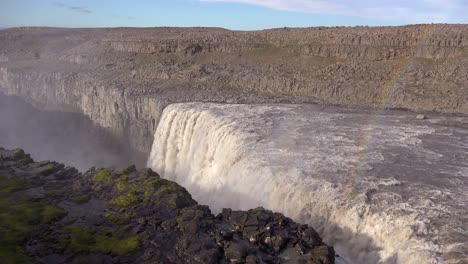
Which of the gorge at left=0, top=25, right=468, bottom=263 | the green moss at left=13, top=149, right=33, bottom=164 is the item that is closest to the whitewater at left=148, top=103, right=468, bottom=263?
the gorge at left=0, top=25, right=468, bottom=263

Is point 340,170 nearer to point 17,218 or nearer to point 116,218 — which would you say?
point 116,218

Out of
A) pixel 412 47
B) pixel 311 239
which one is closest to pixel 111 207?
pixel 311 239

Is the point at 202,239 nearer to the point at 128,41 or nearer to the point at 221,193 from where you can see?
the point at 221,193

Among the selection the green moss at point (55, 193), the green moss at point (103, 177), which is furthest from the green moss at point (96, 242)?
the green moss at point (103, 177)

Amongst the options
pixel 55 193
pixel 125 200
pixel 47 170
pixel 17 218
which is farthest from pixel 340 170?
pixel 47 170

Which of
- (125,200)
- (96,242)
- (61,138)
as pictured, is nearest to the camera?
(96,242)

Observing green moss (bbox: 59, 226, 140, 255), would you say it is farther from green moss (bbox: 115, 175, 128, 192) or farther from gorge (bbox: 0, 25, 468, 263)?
gorge (bbox: 0, 25, 468, 263)

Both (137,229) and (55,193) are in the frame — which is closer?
(137,229)
